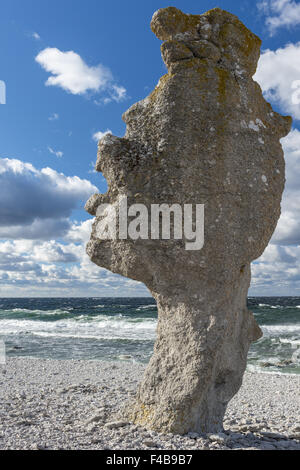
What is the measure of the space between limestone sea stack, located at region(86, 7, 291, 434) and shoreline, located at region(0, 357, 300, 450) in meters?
0.31

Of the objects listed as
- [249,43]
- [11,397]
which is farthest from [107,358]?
[249,43]

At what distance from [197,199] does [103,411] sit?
141 inches

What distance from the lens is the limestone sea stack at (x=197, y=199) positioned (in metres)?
4.65

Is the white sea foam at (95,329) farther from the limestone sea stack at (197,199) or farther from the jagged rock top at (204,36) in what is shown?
the jagged rock top at (204,36)

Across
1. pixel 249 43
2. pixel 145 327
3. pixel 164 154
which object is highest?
pixel 249 43

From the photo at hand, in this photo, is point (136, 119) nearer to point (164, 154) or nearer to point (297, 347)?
point (164, 154)

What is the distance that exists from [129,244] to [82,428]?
2.45 metres

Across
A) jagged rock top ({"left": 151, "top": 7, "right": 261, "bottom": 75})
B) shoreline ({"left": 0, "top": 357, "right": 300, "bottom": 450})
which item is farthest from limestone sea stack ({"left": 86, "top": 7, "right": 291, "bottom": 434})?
shoreline ({"left": 0, "top": 357, "right": 300, "bottom": 450})

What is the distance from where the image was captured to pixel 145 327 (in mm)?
24906

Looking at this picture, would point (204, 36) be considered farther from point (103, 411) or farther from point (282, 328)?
point (282, 328)

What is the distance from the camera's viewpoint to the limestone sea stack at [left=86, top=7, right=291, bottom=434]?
465 centimetres

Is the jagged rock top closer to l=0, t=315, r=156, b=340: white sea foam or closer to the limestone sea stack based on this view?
the limestone sea stack

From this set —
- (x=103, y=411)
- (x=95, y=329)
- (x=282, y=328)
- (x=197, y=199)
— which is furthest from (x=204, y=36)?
(x=282, y=328)

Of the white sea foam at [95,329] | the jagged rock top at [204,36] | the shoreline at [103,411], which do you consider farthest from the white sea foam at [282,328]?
the jagged rock top at [204,36]
